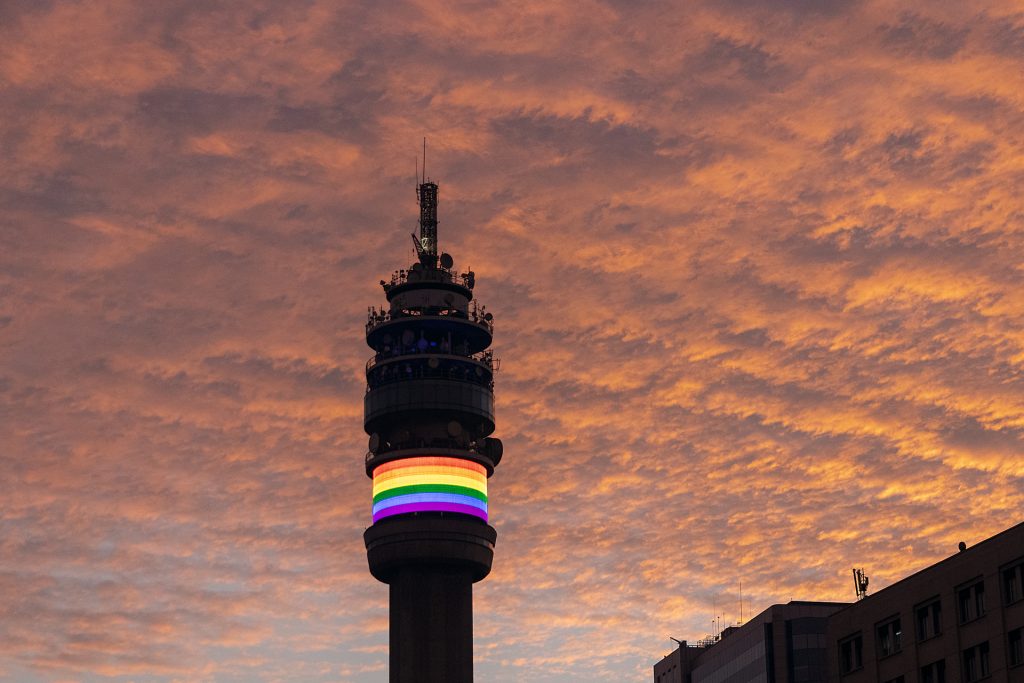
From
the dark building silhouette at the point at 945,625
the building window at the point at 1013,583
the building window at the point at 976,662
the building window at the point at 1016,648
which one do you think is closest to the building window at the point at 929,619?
the dark building silhouette at the point at 945,625

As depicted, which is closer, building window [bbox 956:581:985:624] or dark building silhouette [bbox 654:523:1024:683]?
dark building silhouette [bbox 654:523:1024:683]

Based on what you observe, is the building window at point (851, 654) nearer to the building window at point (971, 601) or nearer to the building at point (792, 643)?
the building window at point (971, 601)

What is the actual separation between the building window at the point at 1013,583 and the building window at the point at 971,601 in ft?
7.85

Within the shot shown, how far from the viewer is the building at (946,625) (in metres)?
103

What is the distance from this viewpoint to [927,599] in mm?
111625

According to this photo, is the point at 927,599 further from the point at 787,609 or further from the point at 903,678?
the point at 787,609

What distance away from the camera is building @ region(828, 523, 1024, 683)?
102938 mm

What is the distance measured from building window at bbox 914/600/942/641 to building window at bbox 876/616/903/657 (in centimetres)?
219

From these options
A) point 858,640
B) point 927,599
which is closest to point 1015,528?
point 927,599

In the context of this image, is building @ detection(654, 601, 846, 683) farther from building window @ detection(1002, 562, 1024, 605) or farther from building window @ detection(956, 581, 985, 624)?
building window @ detection(1002, 562, 1024, 605)

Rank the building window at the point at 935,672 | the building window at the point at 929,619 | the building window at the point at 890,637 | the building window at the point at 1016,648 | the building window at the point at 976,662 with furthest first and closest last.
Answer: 1. the building window at the point at 890,637
2. the building window at the point at 929,619
3. the building window at the point at 935,672
4. the building window at the point at 976,662
5. the building window at the point at 1016,648

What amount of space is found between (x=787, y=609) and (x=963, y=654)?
82411 millimetres

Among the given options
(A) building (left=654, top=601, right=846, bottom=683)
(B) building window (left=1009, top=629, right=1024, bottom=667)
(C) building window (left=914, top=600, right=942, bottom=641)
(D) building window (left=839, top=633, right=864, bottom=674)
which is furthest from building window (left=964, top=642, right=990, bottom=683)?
(A) building (left=654, top=601, right=846, bottom=683)

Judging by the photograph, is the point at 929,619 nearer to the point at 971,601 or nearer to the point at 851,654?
the point at 971,601
